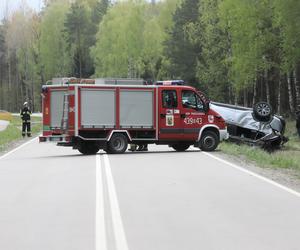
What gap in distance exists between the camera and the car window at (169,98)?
22906mm

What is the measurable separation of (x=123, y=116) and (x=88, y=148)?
5.63ft

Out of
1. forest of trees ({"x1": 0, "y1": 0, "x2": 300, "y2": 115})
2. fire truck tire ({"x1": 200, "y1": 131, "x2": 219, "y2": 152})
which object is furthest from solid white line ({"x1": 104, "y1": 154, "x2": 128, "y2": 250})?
forest of trees ({"x1": 0, "y1": 0, "x2": 300, "y2": 115})

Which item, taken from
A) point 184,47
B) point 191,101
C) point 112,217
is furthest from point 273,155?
point 184,47

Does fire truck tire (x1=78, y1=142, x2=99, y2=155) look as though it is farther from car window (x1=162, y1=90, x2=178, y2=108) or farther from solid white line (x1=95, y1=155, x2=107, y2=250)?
solid white line (x1=95, y1=155, x2=107, y2=250)

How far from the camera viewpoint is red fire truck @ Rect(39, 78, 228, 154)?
22.0m

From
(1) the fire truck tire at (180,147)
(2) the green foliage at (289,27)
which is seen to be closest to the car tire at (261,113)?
(1) the fire truck tire at (180,147)

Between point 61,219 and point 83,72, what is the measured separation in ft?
293

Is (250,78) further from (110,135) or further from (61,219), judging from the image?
(61,219)

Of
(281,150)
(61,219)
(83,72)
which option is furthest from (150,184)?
(83,72)

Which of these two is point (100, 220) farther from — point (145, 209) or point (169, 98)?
point (169, 98)

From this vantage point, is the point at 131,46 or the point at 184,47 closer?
the point at 184,47

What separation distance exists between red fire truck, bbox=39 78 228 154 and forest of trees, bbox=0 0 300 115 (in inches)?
591

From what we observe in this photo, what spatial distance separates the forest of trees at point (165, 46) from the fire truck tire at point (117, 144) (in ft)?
56.6

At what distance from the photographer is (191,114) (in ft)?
75.6
